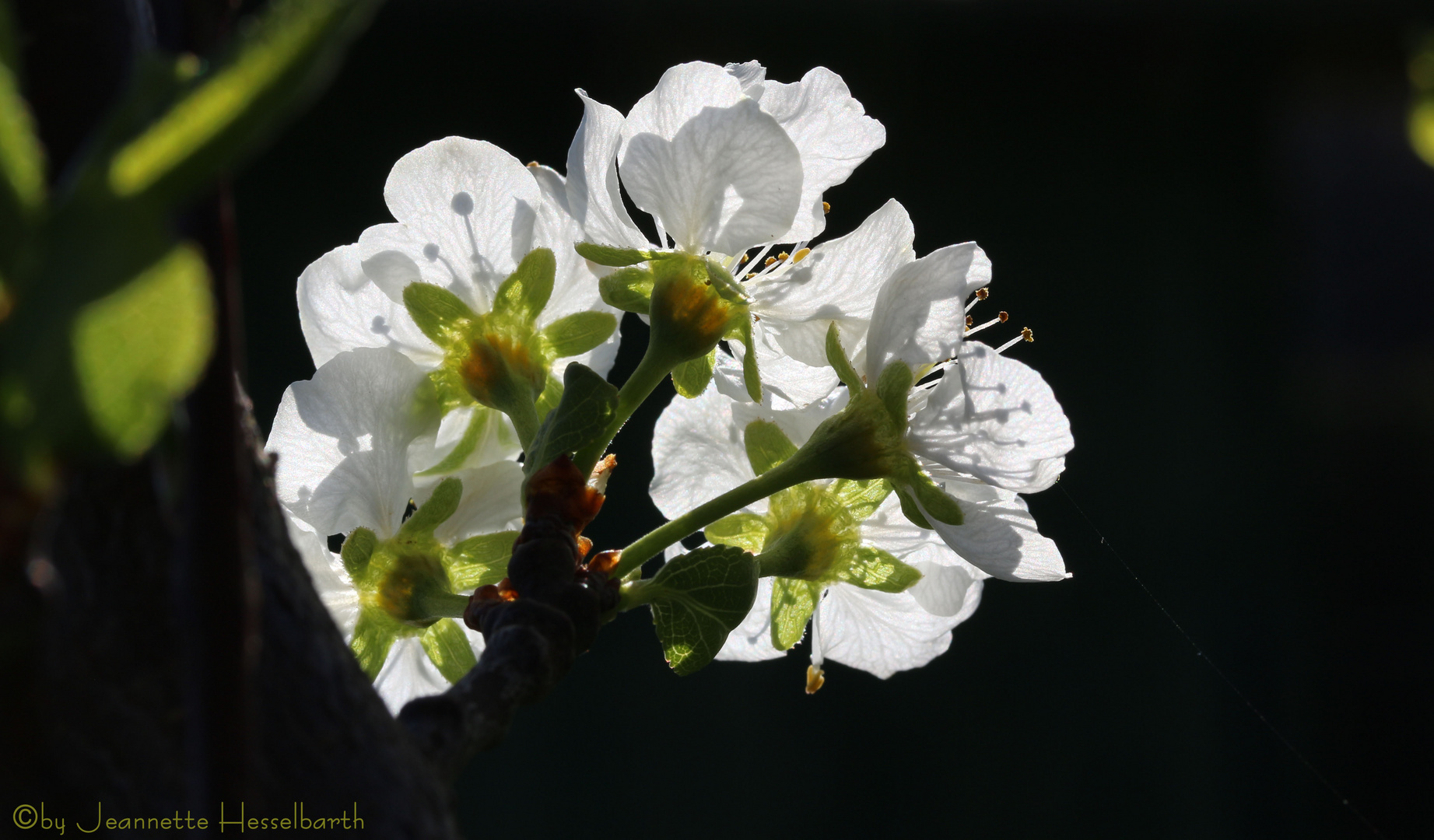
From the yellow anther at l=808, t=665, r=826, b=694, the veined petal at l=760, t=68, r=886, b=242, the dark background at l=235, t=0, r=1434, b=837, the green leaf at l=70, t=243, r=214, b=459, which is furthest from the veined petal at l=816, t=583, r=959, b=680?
the dark background at l=235, t=0, r=1434, b=837

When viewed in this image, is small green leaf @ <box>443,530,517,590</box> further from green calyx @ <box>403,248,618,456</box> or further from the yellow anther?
the yellow anther

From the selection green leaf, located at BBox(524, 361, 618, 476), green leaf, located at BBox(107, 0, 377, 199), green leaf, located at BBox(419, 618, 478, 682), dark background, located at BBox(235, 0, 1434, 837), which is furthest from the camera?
dark background, located at BBox(235, 0, 1434, 837)

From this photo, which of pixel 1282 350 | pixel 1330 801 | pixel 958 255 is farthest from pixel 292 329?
pixel 1330 801

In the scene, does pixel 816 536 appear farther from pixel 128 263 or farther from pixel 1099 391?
pixel 1099 391

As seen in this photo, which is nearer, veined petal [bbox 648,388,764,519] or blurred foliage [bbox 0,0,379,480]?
blurred foliage [bbox 0,0,379,480]

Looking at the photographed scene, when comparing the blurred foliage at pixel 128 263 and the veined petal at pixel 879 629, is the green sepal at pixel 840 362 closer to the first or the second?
the veined petal at pixel 879 629

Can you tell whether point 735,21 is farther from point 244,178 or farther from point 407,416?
point 407,416

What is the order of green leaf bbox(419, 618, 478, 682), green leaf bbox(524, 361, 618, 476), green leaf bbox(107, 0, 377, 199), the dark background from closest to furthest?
green leaf bbox(107, 0, 377, 199), green leaf bbox(524, 361, 618, 476), green leaf bbox(419, 618, 478, 682), the dark background
